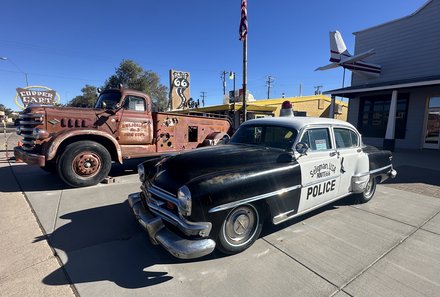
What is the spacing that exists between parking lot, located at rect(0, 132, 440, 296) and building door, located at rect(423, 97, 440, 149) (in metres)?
10.9

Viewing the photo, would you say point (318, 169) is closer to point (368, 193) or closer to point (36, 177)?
point (368, 193)

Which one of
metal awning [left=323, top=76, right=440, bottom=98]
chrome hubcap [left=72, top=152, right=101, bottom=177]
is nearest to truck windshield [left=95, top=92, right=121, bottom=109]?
chrome hubcap [left=72, top=152, right=101, bottom=177]

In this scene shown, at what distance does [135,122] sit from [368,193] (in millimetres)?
5775

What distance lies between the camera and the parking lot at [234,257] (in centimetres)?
242

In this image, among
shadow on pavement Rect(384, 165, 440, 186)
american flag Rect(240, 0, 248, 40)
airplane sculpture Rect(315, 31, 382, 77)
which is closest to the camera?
shadow on pavement Rect(384, 165, 440, 186)

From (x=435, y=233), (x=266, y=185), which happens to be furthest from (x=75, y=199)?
(x=435, y=233)

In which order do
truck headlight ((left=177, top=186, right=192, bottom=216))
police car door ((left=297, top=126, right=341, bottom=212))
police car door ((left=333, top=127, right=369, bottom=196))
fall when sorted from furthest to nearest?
police car door ((left=333, top=127, right=369, bottom=196))
police car door ((left=297, top=126, right=341, bottom=212))
truck headlight ((left=177, top=186, right=192, bottom=216))

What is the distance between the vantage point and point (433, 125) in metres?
12.9

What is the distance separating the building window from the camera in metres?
13.8

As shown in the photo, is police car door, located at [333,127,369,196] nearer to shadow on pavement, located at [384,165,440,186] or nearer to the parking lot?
the parking lot

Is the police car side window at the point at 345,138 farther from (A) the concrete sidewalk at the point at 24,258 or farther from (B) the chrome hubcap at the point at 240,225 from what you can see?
(A) the concrete sidewalk at the point at 24,258

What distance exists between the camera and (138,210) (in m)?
3.20

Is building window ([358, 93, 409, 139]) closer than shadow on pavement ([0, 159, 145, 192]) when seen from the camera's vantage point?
No

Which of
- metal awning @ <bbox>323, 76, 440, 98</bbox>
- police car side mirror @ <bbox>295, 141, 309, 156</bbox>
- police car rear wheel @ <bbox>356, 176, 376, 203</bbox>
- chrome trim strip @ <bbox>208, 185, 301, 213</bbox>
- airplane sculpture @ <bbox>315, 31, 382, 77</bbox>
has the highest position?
airplane sculpture @ <bbox>315, 31, 382, 77</bbox>
